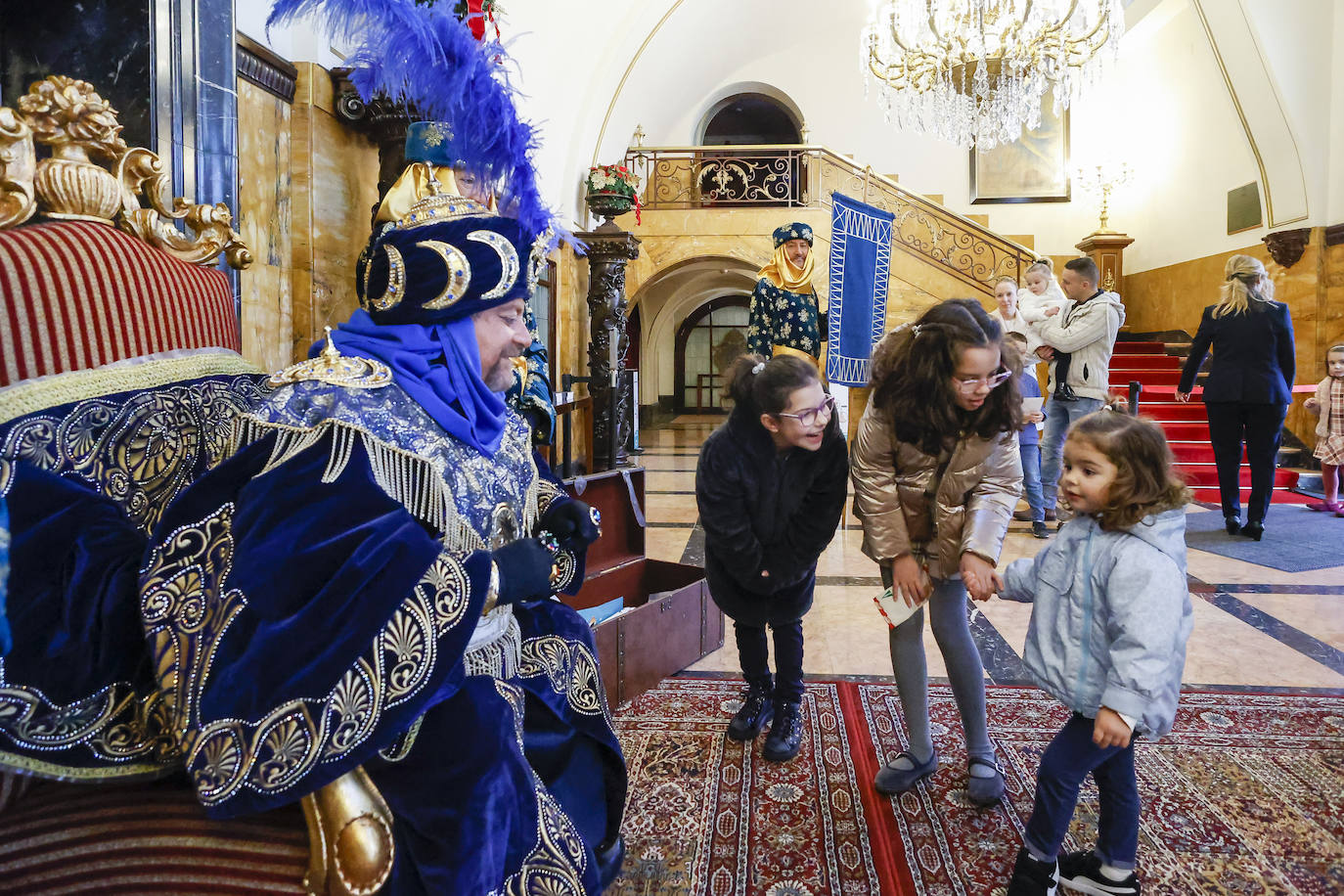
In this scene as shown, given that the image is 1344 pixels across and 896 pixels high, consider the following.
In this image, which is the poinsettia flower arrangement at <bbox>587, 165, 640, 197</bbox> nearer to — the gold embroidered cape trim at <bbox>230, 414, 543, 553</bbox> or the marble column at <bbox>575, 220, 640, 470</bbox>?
the marble column at <bbox>575, 220, 640, 470</bbox>

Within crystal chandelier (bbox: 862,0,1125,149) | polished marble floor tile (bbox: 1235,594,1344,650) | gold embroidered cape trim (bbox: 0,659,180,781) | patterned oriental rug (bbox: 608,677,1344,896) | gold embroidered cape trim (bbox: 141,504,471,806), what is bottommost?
patterned oriental rug (bbox: 608,677,1344,896)

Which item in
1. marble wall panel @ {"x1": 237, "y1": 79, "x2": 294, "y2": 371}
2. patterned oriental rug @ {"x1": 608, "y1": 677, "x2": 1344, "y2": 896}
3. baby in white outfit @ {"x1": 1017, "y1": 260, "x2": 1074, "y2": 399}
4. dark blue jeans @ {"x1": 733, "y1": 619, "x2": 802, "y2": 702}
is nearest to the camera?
patterned oriental rug @ {"x1": 608, "y1": 677, "x2": 1344, "y2": 896}

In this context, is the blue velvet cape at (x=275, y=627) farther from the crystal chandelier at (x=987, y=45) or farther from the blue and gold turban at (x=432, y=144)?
the crystal chandelier at (x=987, y=45)

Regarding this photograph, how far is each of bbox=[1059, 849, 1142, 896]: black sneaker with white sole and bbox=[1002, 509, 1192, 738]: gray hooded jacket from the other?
1.14ft

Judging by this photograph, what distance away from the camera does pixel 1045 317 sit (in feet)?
18.2

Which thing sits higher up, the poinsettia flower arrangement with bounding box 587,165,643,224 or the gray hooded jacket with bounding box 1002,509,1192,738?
the poinsettia flower arrangement with bounding box 587,165,643,224

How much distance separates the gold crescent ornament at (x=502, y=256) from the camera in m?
1.45

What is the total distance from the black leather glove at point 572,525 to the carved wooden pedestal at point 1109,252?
12.0 meters

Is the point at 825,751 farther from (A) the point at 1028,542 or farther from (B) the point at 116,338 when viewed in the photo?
(A) the point at 1028,542

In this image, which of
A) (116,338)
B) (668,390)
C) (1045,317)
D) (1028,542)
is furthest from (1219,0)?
(668,390)

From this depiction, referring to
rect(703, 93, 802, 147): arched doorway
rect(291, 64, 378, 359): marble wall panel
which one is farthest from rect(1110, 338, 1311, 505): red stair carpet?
rect(703, 93, 802, 147): arched doorway

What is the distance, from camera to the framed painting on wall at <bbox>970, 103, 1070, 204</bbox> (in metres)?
13.2

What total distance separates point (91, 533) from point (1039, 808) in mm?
1902

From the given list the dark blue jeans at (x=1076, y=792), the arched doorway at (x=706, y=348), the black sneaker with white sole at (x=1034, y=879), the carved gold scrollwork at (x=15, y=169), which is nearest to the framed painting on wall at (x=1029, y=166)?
the arched doorway at (x=706, y=348)
